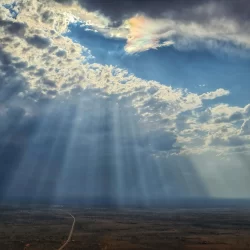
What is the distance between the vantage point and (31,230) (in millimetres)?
174500

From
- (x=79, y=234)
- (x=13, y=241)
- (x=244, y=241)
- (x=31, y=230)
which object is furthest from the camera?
(x=31, y=230)

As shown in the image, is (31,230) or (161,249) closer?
(161,249)

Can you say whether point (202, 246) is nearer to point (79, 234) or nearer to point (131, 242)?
point (131, 242)

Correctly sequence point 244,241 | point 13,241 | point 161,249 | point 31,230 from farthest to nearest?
point 31,230
point 244,241
point 13,241
point 161,249

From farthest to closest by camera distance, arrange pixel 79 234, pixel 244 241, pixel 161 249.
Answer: pixel 79 234, pixel 244 241, pixel 161 249

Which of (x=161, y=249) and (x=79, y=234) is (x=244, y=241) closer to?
(x=161, y=249)

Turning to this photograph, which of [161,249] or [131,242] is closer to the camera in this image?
[161,249]

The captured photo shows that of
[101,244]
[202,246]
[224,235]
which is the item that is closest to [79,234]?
[101,244]

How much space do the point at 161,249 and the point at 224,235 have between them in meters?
56.0

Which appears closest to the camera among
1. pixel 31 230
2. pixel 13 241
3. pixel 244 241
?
pixel 13 241

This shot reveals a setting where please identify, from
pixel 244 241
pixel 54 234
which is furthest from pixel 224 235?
pixel 54 234

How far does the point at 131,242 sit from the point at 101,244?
14098 millimetres

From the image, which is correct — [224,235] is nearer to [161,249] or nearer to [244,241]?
A: [244,241]

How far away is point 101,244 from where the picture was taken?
13225cm
